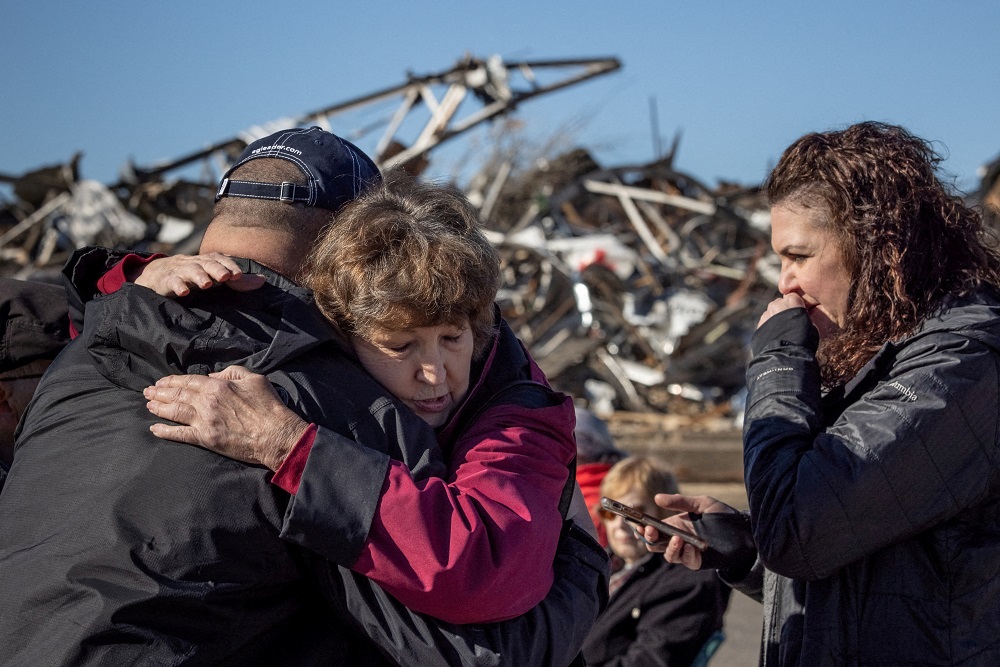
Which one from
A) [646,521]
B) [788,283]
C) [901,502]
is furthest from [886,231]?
[646,521]

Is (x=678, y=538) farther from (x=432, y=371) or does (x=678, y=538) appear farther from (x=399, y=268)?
(x=399, y=268)

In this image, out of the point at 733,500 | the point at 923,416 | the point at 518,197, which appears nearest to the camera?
the point at 923,416

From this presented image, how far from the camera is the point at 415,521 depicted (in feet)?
5.37

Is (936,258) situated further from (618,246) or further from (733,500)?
(618,246)

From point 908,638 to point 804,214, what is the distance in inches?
38.4

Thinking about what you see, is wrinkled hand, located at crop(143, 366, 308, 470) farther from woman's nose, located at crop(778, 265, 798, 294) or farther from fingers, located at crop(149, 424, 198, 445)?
woman's nose, located at crop(778, 265, 798, 294)

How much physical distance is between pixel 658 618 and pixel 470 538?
5.95 feet

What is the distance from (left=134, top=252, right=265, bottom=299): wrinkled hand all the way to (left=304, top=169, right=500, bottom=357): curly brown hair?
0.51 feet

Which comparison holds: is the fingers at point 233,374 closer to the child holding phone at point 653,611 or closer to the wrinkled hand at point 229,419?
the wrinkled hand at point 229,419

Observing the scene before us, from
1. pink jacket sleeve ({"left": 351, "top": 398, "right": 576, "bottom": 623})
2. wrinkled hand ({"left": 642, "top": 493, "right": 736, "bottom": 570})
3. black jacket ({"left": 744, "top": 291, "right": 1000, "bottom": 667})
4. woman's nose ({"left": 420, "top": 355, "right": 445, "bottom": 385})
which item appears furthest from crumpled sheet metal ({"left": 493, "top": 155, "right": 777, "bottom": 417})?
pink jacket sleeve ({"left": 351, "top": 398, "right": 576, "bottom": 623})

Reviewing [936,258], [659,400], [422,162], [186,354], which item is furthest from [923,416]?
[422,162]

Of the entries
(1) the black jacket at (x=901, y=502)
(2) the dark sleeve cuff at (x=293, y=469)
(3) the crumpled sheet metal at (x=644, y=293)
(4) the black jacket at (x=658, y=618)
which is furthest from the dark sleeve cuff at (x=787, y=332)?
(3) the crumpled sheet metal at (x=644, y=293)

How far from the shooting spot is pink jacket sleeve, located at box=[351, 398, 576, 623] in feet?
5.35

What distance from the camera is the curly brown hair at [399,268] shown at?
191 cm
